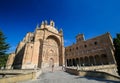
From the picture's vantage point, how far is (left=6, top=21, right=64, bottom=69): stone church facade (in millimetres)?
22972

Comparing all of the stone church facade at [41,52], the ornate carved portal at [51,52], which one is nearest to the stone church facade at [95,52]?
the ornate carved portal at [51,52]

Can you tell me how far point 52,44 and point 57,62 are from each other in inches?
262

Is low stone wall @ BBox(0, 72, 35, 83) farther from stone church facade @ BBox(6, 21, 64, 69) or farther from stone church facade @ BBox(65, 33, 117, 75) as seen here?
stone church facade @ BBox(65, 33, 117, 75)

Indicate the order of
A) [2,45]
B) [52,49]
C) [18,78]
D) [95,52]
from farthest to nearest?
[52,49] < [95,52] < [2,45] < [18,78]

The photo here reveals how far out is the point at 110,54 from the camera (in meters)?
24.3

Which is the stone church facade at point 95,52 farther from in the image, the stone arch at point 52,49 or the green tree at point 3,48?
the green tree at point 3,48

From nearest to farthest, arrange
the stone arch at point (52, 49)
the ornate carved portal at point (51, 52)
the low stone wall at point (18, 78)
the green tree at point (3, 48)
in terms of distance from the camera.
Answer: the low stone wall at point (18, 78), the green tree at point (3, 48), the stone arch at point (52, 49), the ornate carved portal at point (51, 52)

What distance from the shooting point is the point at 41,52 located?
25.2 metres

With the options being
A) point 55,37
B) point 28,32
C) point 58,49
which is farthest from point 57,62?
point 28,32

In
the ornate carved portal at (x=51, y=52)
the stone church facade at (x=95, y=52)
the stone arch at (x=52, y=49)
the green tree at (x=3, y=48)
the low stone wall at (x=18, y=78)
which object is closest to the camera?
the low stone wall at (x=18, y=78)

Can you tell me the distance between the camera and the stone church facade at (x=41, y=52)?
2297 centimetres

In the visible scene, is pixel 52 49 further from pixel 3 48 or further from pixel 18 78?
pixel 18 78

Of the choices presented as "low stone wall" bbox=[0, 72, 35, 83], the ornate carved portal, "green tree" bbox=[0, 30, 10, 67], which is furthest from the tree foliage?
"low stone wall" bbox=[0, 72, 35, 83]

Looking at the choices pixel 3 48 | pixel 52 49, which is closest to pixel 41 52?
pixel 52 49
